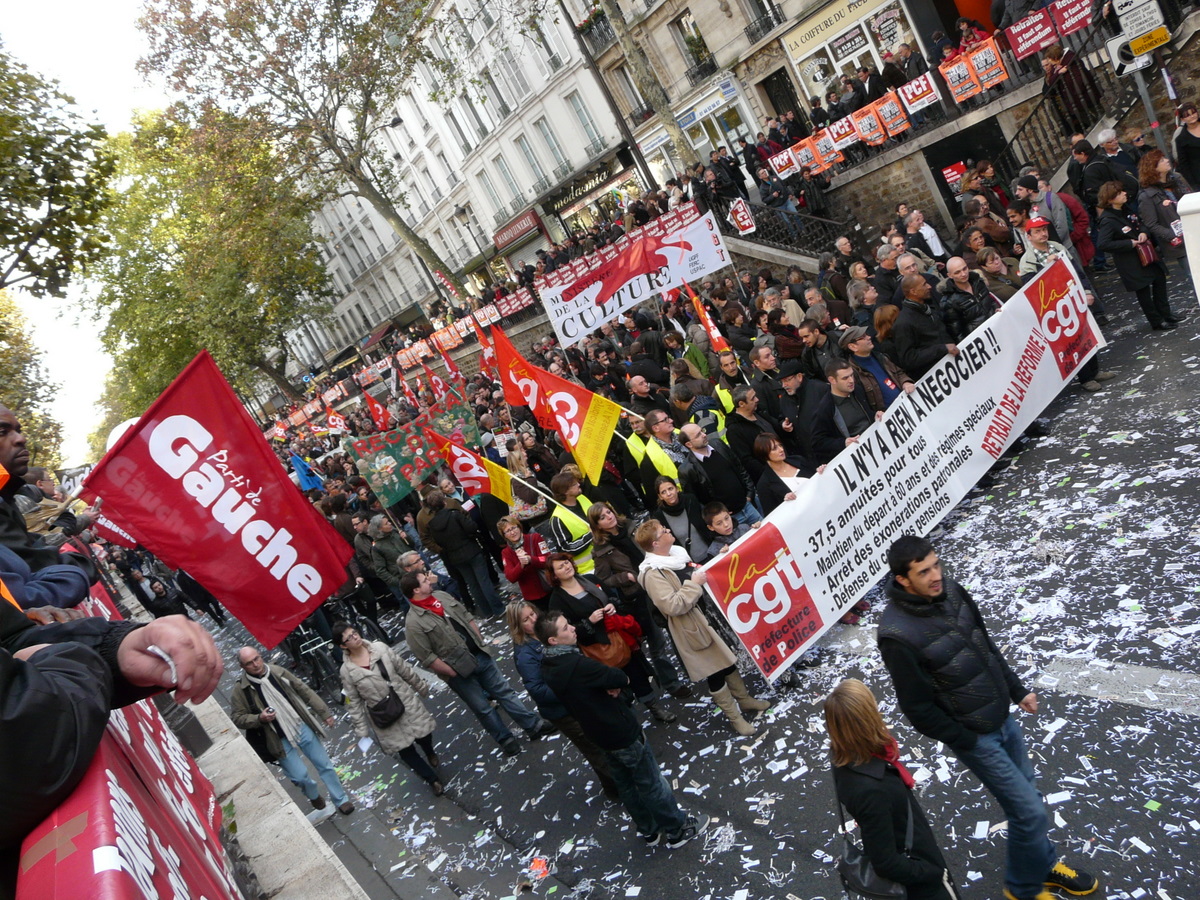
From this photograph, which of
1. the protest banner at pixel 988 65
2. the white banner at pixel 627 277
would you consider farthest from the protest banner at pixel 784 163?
the white banner at pixel 627 277

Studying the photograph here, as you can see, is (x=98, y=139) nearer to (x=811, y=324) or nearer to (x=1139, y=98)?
(x=811, y=324)

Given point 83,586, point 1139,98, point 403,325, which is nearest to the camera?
point 83,586

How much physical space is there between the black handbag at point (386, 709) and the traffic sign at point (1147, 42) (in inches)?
438

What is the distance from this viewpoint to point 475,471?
10.0 meters

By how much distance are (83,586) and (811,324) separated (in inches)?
264

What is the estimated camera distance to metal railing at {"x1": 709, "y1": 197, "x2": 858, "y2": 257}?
1925 cm

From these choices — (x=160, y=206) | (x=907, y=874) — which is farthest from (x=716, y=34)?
(x=160, y=206)

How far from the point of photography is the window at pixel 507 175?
146 feet

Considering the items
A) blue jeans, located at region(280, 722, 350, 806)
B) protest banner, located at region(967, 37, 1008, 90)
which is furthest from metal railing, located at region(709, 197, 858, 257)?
blue jeans, located at region(280, 722, 350, 806)

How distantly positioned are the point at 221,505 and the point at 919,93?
1615 centimetres

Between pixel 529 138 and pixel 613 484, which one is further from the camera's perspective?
pixel 529 138

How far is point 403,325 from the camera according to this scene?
64562mm

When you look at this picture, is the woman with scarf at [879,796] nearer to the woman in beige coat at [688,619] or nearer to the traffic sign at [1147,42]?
the woman in beige coat at [688,619]

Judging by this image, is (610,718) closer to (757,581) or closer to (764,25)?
(757,581)
